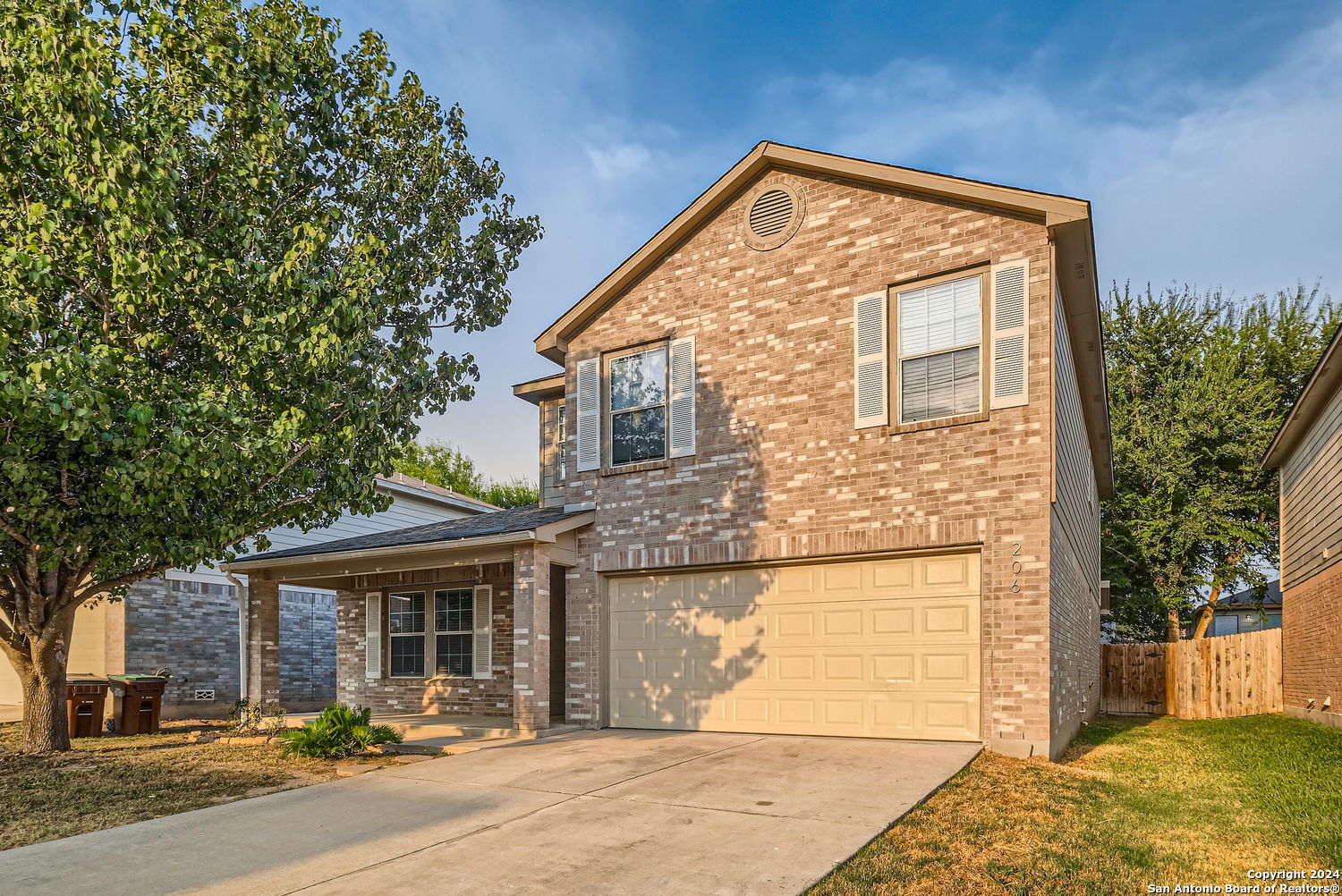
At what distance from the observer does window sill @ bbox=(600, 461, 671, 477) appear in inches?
468

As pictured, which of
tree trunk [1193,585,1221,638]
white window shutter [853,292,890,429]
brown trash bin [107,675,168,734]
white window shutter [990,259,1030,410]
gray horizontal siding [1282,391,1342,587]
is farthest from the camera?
tree trunk [1193,585,1221,638]

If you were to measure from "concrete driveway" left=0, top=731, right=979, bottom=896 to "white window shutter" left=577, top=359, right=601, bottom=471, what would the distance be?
15.0 ft

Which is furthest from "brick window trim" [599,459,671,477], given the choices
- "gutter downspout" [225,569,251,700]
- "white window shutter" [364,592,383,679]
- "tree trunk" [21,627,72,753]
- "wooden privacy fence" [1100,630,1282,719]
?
"wooden privacy fence" [1100,630,1282,719]

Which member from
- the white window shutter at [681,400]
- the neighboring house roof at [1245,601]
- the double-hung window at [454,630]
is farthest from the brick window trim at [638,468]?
the neighboring house roof at [1245,601]

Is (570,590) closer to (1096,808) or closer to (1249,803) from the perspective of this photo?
(1096,808)

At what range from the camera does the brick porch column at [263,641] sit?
45.8ft

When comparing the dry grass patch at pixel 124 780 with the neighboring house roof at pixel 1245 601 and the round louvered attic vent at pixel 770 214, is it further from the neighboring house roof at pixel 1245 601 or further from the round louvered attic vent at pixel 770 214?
the neighboring house roof at pixel 1245 601

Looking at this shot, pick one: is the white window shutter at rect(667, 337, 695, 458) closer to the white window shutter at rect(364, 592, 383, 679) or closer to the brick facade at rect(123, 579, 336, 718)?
the white window shutter at rect(364, 592, 383, 679)

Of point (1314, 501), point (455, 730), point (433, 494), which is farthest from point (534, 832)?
point (433, 494)

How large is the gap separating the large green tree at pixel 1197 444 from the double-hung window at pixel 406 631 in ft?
69.2

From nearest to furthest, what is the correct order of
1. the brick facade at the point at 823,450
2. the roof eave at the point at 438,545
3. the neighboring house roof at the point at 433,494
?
the brick facade at the point at 823,450 < the roof eave at the point at 438,545 < the neighboring house roof at the point at 433,494

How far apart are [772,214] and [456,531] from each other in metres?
6.49

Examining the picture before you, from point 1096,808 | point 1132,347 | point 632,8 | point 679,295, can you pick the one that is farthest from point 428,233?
point 1132,347

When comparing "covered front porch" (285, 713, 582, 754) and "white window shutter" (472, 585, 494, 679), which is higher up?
Result: "white window shutter" (472, 585, 494, 679)
